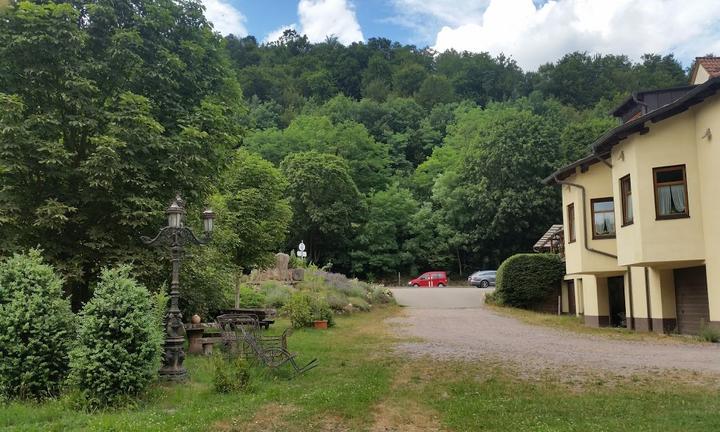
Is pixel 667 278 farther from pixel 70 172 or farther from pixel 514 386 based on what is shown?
pixel 70 172

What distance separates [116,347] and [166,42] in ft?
A: 24.7

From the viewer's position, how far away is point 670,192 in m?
16.0

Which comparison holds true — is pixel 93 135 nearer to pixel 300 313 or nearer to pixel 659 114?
pixel 300 313

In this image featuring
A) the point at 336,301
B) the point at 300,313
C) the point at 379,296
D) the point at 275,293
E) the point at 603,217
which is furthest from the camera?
the point at 379,296

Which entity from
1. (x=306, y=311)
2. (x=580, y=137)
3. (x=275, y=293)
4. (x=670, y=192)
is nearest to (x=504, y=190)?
(x=580, y=137)

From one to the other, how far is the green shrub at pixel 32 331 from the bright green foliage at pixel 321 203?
43.5m

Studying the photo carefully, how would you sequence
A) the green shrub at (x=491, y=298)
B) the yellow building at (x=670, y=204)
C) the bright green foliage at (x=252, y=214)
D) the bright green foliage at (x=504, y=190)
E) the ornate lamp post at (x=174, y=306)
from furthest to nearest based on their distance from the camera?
the bright green foliage at (x=504, y=190) < the green shrub at (x=491, y=298) < the bright green foliage at (x=252, y=214) < the yellow building at (x=670, y=204) < the ornate lamp post at (x=174, y=306)

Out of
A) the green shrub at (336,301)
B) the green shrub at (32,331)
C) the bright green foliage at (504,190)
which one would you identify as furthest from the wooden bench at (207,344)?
the bright green foliage at (504,190)

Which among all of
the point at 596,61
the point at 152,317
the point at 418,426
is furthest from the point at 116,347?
the point at 596,61

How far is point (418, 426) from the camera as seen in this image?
693 centimetres

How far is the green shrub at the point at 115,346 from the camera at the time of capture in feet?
25.3

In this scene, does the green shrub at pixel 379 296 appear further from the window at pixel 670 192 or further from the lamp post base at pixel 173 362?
the lamp post base at pixel 173 362

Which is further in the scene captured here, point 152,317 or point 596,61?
point 596,61

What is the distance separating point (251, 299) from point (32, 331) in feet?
57.1
